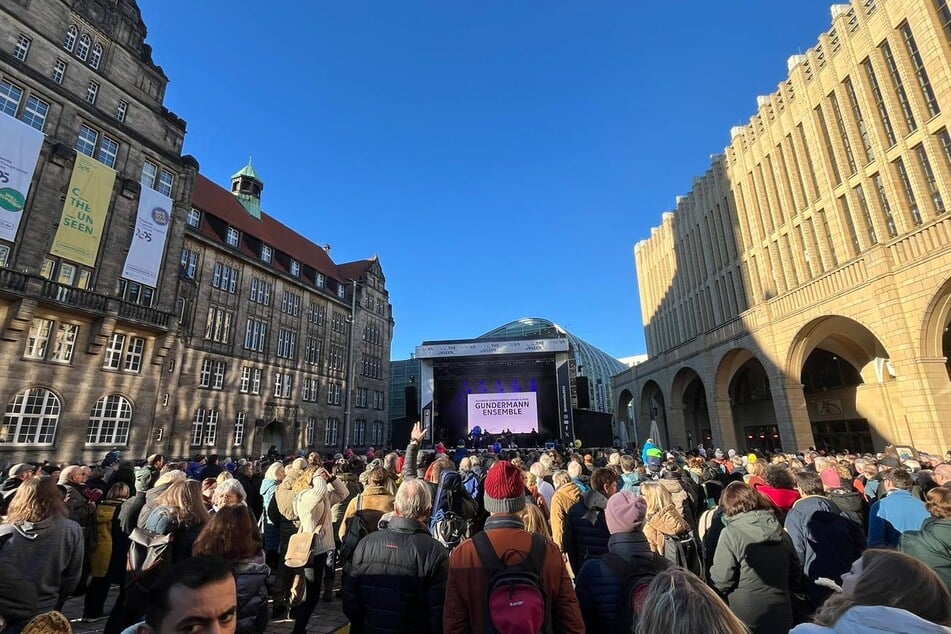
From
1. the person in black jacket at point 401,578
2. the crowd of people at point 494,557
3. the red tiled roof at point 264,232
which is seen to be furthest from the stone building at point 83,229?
the person in black jacket at point 401,578

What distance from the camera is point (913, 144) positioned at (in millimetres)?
15641

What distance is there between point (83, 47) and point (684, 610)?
30715mm

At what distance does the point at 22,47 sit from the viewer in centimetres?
1830

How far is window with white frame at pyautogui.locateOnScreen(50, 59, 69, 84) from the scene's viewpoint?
63.2ft

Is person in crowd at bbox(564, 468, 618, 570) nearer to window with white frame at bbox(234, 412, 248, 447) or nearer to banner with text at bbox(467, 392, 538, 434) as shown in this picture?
banner with text at bbox(467, 392, 538, 434)

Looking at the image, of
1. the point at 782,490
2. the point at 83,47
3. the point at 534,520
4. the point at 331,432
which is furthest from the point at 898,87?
the point at 331,432

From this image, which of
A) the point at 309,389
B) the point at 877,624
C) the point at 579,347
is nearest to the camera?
the point at 877,624

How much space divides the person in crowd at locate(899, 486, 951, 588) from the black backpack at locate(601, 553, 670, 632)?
240 cm

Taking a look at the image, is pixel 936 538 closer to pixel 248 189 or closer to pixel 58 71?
pixel 58 71

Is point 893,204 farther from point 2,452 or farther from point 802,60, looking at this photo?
point 2,452

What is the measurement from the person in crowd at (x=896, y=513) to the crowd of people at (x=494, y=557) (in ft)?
0.05

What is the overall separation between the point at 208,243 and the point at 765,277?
110 ft

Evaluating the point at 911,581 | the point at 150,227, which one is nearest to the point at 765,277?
the point at 911,581

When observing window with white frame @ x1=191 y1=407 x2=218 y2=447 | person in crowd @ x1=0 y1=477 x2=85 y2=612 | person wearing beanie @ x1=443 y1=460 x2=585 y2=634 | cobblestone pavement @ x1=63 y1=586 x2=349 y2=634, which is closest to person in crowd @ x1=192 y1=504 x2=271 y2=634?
person wearing beanie @ x1=443 y1=460 x2=585 y2=634
